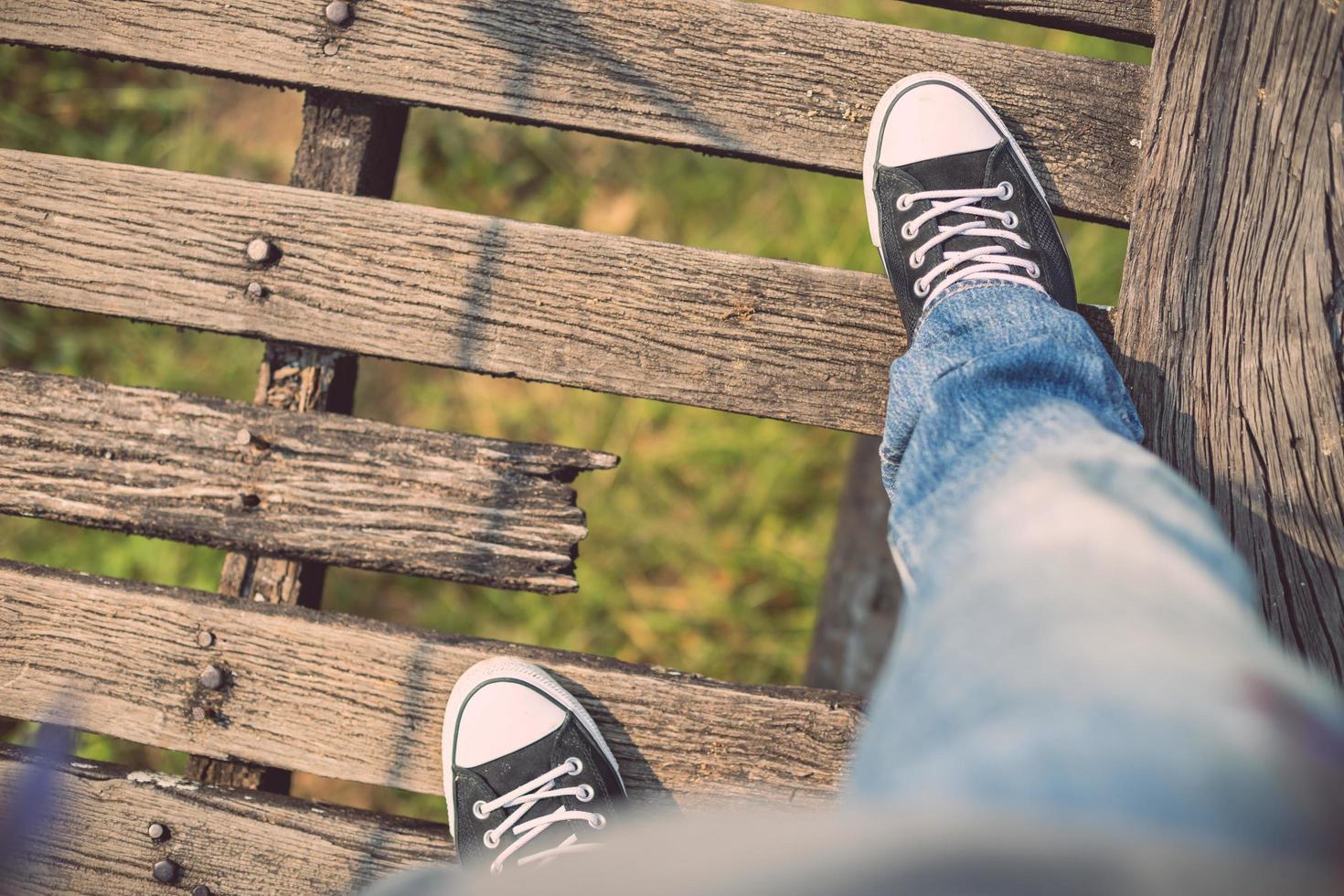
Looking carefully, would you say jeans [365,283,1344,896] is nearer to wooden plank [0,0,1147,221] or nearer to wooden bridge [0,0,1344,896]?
wooden bridge [0,0,1344,896]

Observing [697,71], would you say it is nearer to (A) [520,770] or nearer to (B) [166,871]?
(A) [520,770]

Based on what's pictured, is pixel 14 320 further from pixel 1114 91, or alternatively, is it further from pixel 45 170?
pixel 1114 91

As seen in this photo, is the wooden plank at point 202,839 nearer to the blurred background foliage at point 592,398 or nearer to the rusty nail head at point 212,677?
the rusty nail head at point 212,677

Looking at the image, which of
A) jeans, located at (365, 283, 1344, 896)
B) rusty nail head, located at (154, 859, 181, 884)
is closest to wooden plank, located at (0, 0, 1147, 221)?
jeans, located at (365, 283, 1344, 896)

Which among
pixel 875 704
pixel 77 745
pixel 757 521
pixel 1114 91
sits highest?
pixel 1114 91

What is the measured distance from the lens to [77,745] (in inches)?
50.7

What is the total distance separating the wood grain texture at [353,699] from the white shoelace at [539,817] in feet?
0.22

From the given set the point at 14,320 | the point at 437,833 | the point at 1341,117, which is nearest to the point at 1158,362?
the point at 1341,117

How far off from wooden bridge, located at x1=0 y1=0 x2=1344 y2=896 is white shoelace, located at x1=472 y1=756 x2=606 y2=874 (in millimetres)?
66

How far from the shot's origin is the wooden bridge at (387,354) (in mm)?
1060

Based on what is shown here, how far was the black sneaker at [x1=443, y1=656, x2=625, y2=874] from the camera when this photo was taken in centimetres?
105

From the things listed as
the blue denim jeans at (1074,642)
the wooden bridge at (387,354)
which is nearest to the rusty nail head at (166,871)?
the wooden bridge at (387,354)

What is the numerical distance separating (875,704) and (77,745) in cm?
130

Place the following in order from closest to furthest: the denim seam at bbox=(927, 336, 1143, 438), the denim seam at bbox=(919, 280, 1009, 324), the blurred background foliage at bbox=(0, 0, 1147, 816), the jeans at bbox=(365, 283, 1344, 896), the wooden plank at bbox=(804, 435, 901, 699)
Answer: the jeans at bbox=(365, 283, 1344, 896) < the denim seam at bbox=(927, 336, 1143, 438) < the denim seam at bbox=(919, 280, 1009, 324) < the wooden plank at bbox=(804, 435, 901, 699) < the blurred background foliage at bbox=(0, 0, 1147, 816)
